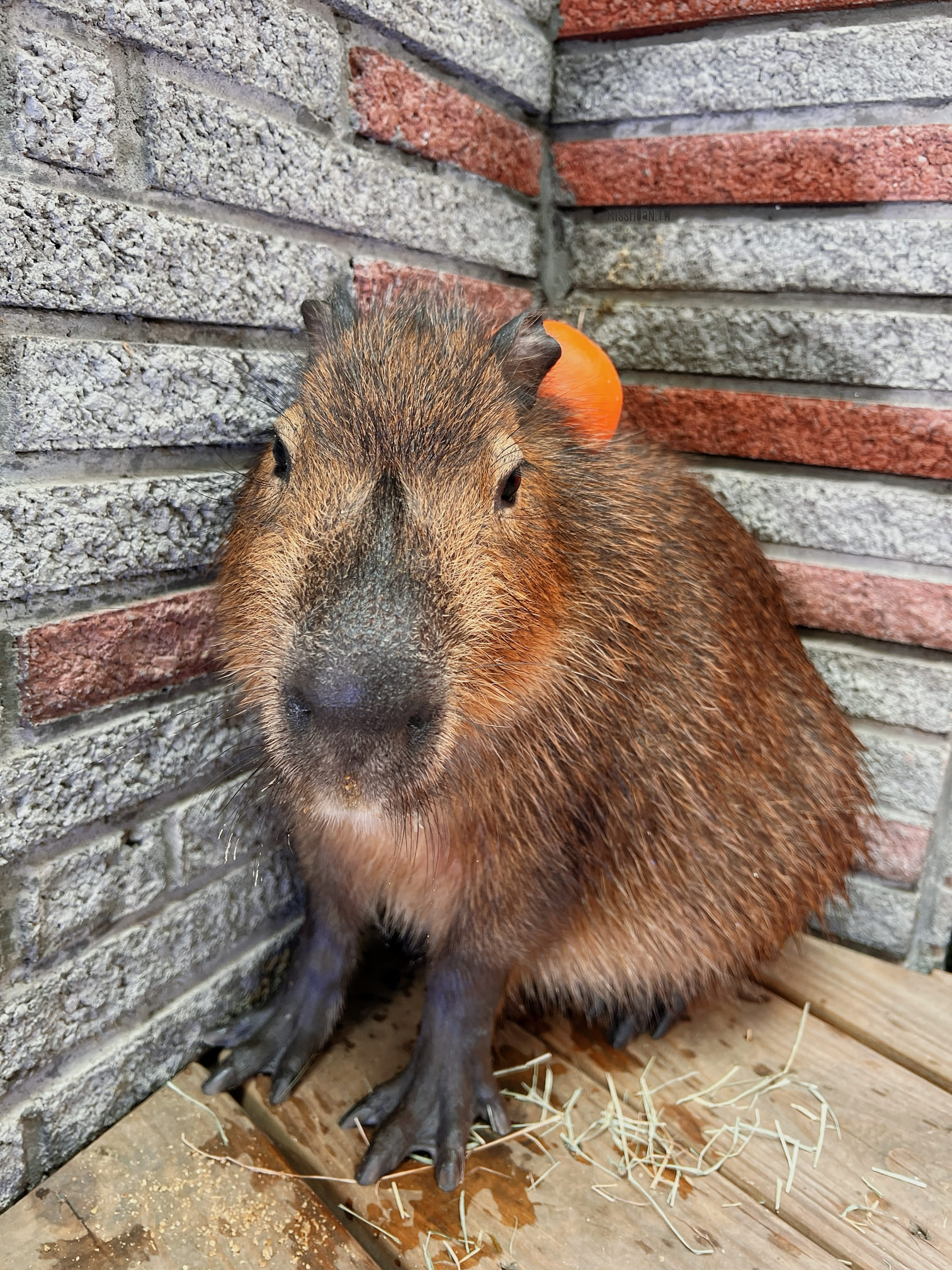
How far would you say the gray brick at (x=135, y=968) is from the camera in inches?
57.3

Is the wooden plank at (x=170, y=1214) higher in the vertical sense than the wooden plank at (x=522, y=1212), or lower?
higher

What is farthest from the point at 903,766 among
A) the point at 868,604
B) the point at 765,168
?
the point at 765,168

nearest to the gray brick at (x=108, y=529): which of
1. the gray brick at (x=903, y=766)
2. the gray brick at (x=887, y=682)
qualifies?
the gray brick at (x=887, y=682)

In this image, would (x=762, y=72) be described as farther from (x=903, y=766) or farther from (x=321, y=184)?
(x=903, y=766)

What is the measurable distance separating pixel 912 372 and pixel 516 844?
4.59 feet

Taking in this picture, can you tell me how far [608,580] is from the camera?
1636 mm

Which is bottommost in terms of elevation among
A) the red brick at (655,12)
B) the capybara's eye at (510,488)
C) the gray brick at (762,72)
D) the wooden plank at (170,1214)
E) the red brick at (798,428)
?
the wooden plank at (170,1214)

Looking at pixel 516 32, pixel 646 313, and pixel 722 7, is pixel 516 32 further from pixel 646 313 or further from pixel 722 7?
pixel 646 313

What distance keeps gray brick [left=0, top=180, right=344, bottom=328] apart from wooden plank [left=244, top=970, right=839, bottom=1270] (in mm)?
1504

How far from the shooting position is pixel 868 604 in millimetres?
2150

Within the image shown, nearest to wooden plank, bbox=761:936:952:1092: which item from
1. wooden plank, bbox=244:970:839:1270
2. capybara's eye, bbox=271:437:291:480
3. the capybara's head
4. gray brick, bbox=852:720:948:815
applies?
gray brick, bbox=852:720:948:815

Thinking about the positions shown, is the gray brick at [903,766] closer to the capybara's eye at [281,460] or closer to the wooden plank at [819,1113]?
the wooden plank at [819,1113]

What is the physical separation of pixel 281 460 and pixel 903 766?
5.48 ft

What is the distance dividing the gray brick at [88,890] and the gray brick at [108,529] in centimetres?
47
